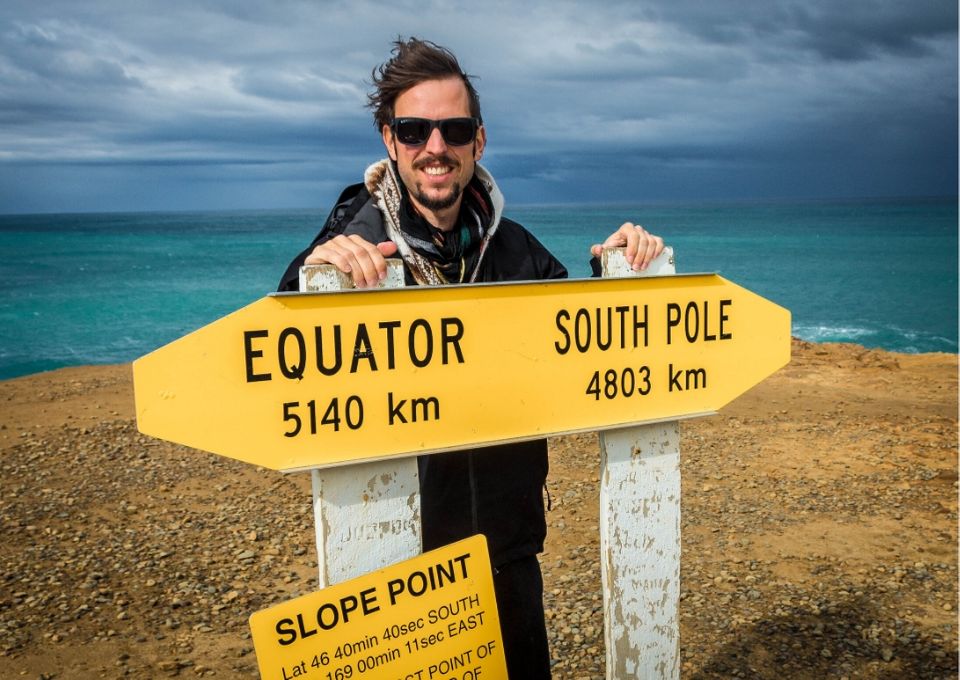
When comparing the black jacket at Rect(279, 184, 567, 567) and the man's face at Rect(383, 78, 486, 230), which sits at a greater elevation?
the man's face at Rect(383, 78, 486, 230)

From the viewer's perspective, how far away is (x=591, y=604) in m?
4.54

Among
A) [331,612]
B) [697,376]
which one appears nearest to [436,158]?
[697,376]

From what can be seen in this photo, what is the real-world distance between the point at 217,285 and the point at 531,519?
46952 mm

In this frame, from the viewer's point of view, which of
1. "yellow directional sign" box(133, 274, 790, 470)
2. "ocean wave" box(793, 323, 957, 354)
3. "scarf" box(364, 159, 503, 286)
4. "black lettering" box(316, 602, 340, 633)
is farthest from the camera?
"ocean wave" box(793, 323, 957, 354)

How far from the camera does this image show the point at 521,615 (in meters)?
2.71

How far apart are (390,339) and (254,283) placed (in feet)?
162

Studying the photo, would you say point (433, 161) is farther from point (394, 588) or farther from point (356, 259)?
point (394, 588)

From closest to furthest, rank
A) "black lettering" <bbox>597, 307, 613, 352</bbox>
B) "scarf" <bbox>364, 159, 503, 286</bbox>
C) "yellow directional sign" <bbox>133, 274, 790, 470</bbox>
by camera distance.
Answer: "yellow directional sign" <bbox>133, 274, 790, 470</bbox> < "black lettering" <bbox>597, 307, 613, 352</bbox> < "scarf" <bbox>364, 159, 503, 286</bbox>

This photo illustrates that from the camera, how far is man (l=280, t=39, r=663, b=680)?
2445 mm

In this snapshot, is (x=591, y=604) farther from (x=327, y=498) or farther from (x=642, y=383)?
(x=327, y=498)

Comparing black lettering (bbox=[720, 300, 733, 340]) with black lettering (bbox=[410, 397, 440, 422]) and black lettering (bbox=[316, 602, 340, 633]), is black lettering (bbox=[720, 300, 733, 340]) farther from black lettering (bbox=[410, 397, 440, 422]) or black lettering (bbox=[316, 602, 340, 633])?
black lettering (bbox=[316, 602, 340, 633])

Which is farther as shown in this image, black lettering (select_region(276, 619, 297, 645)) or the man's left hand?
the man's left hand

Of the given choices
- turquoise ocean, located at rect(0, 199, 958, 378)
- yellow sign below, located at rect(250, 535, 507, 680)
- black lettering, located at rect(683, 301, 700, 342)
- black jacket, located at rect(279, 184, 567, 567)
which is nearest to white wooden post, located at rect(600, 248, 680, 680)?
black lettering, located at rect(683, 301, 700, 342)

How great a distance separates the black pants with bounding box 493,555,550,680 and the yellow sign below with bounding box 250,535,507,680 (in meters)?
0.69
